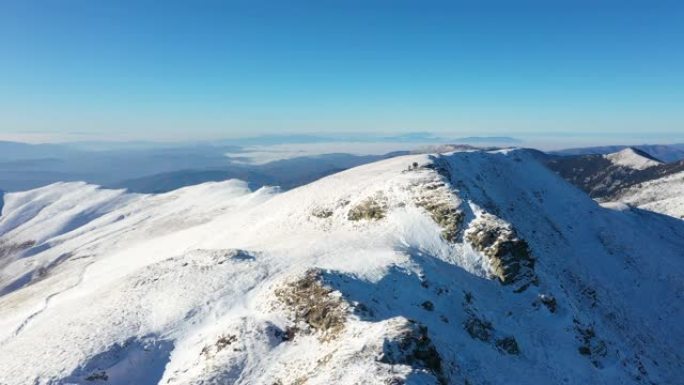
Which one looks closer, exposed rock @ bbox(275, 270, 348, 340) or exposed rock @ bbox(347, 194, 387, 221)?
exposed rock @ bbox(275, 270, 348, 340)

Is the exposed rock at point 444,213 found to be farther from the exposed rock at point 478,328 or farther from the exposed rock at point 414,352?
the exposed rock at point 414,352

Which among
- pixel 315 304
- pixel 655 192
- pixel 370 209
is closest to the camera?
pixel 315 304

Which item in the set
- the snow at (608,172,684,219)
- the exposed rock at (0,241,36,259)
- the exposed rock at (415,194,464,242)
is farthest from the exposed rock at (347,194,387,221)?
the exposed rock at (0,241,36,259)

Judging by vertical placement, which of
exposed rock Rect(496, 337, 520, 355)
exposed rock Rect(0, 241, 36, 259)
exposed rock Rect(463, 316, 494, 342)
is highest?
exposed rock Rect(463, 316, 494, 342)

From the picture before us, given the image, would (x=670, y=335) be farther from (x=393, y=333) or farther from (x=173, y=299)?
(x=173, y=299)

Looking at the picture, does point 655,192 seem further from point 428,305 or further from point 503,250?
point 428,305

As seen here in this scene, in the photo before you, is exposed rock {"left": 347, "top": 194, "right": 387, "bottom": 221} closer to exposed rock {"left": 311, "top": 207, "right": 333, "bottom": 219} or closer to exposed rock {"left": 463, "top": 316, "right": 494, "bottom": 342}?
exposed rock {"left": 311, "top": 207, "right": 333, "bottom": 219}

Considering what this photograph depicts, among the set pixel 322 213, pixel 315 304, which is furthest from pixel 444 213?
pixel 315 304

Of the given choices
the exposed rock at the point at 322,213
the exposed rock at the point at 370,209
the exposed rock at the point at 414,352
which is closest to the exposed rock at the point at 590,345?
the exposed rock at the point at 414,352

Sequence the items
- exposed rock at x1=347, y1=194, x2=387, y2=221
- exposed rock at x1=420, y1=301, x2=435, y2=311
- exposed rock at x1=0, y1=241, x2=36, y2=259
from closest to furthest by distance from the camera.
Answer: exposed rock at x1=420, y1=301, x2=435, y2=311, exposed rock at x1=347, y1=194, x2=387, y2=221, exposed rock at x1=0, y1=241, x2=36, y2=259

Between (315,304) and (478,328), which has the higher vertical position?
(315,304)
